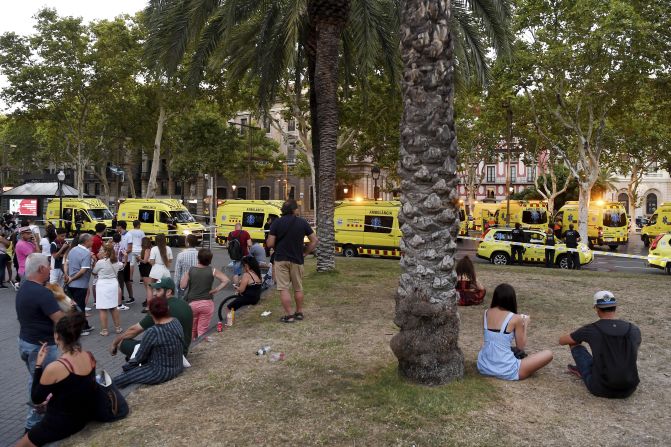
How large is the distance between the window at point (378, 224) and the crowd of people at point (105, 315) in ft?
33.6

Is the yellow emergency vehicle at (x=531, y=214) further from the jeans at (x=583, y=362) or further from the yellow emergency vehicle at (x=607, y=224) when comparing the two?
the jeans at (x=583, y=362)

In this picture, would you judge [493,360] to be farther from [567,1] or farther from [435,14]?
[567,1]

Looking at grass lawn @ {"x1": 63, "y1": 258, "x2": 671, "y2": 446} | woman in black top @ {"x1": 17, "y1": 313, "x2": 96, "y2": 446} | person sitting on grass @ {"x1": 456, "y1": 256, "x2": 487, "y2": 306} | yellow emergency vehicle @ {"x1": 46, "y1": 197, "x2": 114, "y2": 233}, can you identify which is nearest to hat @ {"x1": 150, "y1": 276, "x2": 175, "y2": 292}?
grass lawn @ {"x1": 63, "y1": 258, "x2": 671, "y2": 446}

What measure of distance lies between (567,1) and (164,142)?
38335 millimetres

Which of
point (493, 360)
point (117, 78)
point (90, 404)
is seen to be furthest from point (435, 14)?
point (117, 78)

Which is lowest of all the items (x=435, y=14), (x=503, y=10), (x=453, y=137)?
(x=453, y=137)

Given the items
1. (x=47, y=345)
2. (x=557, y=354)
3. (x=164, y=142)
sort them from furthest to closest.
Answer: (x=164, y=142), (x=557, y=354), (x=47, y=345)

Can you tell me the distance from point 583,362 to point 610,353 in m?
0.44

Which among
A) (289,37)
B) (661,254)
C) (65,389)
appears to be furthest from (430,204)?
(661,254)

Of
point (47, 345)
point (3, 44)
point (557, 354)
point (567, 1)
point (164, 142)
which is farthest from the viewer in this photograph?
point (164, 142)

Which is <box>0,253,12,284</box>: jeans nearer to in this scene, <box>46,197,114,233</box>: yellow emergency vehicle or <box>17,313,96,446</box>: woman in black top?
<box>17,313,96,446</box>: woman in black top

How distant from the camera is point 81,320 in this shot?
4.40 meters

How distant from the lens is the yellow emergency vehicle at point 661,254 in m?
17.2

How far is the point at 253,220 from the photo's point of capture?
23719 mm
